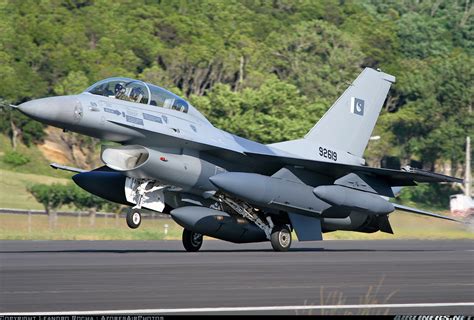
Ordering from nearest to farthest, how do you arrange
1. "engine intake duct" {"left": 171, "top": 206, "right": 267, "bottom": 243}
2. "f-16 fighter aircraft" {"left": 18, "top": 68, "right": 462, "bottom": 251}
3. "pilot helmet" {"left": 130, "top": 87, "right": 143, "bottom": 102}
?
1. "f-16 fighter aircraft" {"left": 18, "top": 68, "right": 462, "bottom": 251}
2. "pilot helmet" {"left": 130, "top": 87, "right": 143, "bottom": 102}
3. "engine intake duct" {"left": 171, "top": 206, "right": 267, "bottom": 243}

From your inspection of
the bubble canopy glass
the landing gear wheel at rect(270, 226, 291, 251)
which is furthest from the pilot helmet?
the landing gear wheel at rect(270, 226, 291, 251)

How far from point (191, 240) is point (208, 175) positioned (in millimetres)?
1877

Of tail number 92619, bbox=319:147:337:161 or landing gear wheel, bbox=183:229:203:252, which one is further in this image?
tail number 92619, bbox=319:147:337:161

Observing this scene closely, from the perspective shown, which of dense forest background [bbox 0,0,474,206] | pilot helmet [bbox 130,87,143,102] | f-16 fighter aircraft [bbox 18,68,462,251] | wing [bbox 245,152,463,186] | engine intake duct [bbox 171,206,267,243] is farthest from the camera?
dense forest background [bbox 0,0,474,206]

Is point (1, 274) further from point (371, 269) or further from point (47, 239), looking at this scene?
point (47, 239)

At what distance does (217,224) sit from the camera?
22.0 meters

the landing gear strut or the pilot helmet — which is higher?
the pilot helmet

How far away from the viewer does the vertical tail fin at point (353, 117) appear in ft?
83.1

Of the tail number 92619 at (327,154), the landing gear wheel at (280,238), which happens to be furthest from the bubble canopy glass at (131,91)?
the tail number 92619 at (327,154)

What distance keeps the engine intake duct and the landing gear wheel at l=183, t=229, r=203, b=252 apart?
3.21ft

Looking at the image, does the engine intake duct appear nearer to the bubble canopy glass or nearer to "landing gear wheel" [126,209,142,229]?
"landing gear wheel" [126,209,142,229]

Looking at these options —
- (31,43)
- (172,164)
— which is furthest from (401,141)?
(172,164)

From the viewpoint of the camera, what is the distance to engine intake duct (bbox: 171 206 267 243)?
21344mm

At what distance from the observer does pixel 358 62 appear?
82.2m
